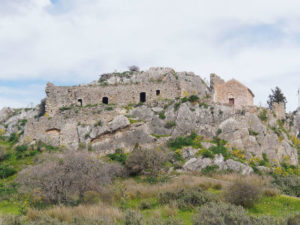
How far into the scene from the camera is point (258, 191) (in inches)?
551

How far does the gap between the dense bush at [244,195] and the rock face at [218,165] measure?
9674 millimetres

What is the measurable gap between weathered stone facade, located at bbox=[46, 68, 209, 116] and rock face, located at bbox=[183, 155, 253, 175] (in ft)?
29.4

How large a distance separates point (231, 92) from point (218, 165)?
38.4ft

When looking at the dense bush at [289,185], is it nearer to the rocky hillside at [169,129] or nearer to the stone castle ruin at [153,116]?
the rocky hillside at [169,129]

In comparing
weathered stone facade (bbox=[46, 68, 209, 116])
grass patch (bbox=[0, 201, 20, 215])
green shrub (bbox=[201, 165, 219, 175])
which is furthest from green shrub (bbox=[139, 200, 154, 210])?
weathered stone facade (bbox=[46, 68, 209, 116])

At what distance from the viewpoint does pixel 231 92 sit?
3341 centimetres

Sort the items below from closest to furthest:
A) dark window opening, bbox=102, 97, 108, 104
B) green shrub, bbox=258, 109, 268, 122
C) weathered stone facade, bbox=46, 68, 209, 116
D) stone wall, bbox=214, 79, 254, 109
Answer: green shrub, bbox=258, 109, 268, 122 → weathered stone facade, bbox=46, 68, 209, 116 → dark window opening, bbox=102, 97, 108, 104 → stone wall, bbox=214, 79, 254, 109

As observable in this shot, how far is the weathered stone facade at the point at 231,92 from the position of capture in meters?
33.3

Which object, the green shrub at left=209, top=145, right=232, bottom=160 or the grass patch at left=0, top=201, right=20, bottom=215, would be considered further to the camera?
the green shrub at left=209, top=145, right=232, bottom=160

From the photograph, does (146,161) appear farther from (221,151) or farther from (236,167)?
(236,167)

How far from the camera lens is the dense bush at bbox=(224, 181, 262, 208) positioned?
44.9ft

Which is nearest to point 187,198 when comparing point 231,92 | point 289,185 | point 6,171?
point 289,185

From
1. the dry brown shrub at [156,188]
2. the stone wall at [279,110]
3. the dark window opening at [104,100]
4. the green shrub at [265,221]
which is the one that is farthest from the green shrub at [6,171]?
the stone wall at [279,110]

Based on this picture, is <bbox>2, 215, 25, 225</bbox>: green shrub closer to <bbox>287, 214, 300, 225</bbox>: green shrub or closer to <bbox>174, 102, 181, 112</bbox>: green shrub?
<bbox>287, 214, 300, 225</bbox>: green shrub
